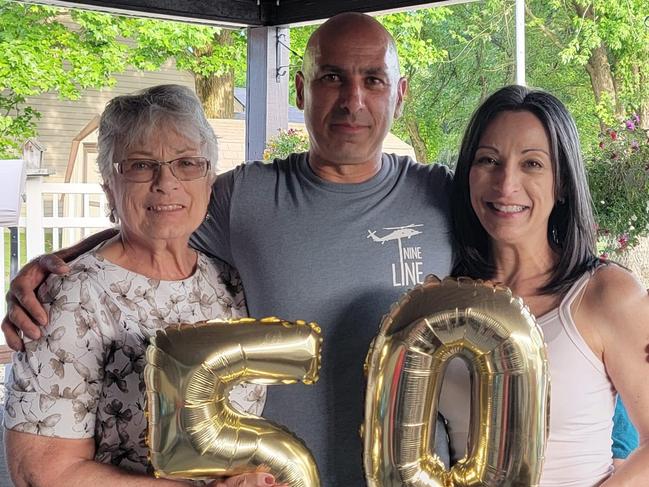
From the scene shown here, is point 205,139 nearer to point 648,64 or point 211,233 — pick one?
point 211,233

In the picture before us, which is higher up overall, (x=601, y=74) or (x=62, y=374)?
(x=601, y=74)

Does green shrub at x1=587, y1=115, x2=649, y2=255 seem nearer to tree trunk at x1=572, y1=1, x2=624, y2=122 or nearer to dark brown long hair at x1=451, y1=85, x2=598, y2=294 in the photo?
dark brown long hair at x1=451, y1=85, x2=598, y2=294

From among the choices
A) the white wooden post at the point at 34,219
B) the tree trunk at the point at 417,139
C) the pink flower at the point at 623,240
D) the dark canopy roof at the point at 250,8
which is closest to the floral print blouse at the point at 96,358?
the dark canopy roof at the point at 250,8

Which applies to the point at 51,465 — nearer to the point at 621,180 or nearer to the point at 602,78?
the point at 621,180

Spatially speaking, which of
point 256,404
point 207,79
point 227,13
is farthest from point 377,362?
point 207,79

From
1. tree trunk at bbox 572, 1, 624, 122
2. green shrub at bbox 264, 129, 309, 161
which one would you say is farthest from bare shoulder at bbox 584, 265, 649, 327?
tree trunk at bbox 572, 1, 624, 122

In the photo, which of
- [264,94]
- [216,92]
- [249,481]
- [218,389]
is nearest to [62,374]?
[218,389]

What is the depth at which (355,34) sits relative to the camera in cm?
194

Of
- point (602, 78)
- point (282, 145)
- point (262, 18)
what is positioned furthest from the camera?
point (602, 78)

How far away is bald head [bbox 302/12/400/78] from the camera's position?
76.6 inches

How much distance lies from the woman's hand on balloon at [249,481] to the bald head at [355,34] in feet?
3.29

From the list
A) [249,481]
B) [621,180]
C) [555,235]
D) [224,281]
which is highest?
[621,180]

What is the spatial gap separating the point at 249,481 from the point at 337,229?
64 cm

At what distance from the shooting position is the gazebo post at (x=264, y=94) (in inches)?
210
